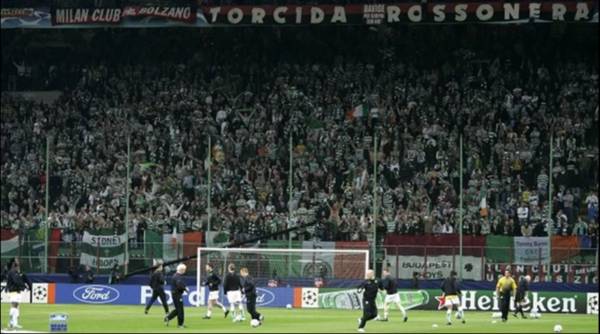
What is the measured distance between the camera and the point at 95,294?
5972 cm

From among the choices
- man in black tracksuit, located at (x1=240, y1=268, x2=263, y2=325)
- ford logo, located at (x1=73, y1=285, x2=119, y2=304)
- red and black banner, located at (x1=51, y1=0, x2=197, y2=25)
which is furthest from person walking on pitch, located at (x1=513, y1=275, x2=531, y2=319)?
red and black banner, located at (x1=51, y1=0, x2=197, y2=25)

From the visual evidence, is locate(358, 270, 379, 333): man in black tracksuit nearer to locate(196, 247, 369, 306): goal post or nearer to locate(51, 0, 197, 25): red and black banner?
locate(196, 247, 369, 306): goal post

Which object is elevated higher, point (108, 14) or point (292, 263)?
point (108, 14)

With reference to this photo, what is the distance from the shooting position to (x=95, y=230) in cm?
6116

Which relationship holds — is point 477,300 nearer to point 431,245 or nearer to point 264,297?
point 431,245

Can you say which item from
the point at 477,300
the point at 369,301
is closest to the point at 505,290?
the point at 477,300

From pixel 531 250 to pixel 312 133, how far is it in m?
13.4

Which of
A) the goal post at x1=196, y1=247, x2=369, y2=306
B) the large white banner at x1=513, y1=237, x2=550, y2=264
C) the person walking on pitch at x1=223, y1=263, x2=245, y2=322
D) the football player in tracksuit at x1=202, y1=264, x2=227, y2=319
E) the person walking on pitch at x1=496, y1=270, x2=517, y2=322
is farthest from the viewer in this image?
the goal post at x1=196, y1=247, x2=369, y2=306

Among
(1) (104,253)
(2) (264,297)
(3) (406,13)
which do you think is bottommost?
(2) (264,297)

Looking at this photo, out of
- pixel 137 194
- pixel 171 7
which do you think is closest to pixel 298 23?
pixel 171 7

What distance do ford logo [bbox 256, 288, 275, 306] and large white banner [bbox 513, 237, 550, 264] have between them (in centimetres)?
888

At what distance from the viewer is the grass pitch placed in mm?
44375

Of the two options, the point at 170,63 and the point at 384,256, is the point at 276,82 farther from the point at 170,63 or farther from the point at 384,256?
the point at 384,256

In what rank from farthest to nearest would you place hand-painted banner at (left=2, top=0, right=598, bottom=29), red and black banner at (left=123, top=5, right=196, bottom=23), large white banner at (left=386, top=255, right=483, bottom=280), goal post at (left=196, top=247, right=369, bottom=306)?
1. red and black banner at (left=123, top=5, right=196, bottom=23)
2. hand-painted banner at (left=2, top=0, right=598, bottom=29)
3. large white banner at (left=386, top=255, right=483, bottom=280)
4. goal post at (left=196, top=247, right=369, bottom=306)
